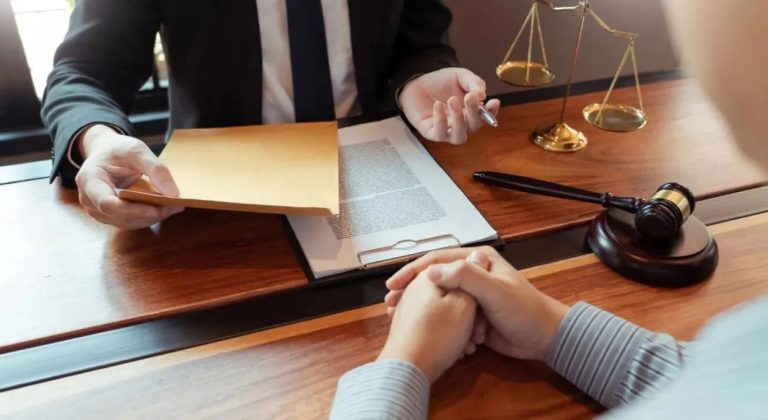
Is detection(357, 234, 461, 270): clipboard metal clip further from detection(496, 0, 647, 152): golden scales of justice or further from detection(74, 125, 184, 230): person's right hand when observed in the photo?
detection(496, 0, 647, 152): golden scales of justice

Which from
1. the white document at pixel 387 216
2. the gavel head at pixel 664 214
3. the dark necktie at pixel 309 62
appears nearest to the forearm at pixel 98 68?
the dark necktie at pixel 309 62

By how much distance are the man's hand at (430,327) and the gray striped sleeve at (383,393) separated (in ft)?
0.07

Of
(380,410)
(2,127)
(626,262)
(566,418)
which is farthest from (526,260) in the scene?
(2,127)

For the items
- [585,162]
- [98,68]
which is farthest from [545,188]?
[98,68]

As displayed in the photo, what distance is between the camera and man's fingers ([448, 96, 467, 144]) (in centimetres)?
99

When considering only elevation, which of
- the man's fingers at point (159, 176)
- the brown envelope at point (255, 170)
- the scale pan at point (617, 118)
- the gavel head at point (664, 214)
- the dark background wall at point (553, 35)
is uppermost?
the man's fingers at point (159, 176)

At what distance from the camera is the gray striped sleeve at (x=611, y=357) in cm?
65

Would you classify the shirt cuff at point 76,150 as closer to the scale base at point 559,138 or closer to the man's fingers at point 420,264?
the man's fingers at point 420,264

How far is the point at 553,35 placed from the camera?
2020 millimetres

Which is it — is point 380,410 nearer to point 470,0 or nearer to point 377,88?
point 377,88

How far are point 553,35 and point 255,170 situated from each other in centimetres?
140

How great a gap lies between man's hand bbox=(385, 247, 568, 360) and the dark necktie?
0.54 meters

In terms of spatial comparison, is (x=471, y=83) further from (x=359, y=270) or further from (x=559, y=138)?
(x=359, y=270)

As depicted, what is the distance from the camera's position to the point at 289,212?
0.81 meters
